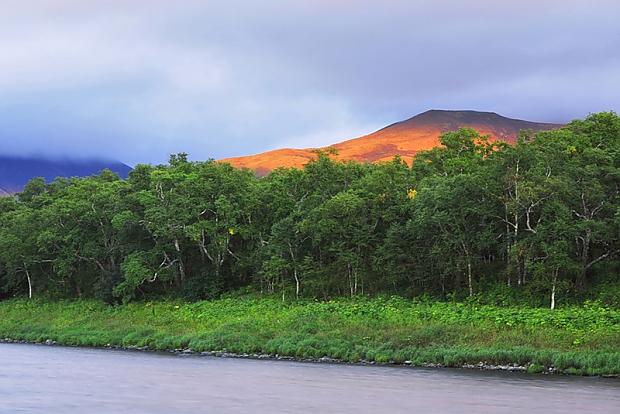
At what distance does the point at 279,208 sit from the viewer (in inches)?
2532

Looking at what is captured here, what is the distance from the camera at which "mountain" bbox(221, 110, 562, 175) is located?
10825 centimetres

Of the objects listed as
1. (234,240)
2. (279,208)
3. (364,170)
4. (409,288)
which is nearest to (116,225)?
(234,240)

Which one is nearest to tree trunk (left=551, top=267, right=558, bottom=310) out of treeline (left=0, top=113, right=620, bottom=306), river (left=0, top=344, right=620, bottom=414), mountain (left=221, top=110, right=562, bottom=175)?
treeline (left=0, top=113, right=620, bottom=306)

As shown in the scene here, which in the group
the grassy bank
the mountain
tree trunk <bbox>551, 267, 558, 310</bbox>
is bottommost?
the grassy bank

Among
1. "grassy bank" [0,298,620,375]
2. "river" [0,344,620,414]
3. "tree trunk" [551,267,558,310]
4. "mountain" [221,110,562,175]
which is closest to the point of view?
"river" [0,344,620,414]

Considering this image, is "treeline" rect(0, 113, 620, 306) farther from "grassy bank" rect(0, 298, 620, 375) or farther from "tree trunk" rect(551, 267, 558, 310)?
"grassy bank" rect(0, 298, 620, 375)


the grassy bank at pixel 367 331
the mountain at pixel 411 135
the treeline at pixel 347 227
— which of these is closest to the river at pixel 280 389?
the grassy bank at pixel 367 331

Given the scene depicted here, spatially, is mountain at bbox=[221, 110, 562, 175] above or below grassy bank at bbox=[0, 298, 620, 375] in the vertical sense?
above

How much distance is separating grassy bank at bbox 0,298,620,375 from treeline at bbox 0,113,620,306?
3.72 metres

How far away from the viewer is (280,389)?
28.6 m

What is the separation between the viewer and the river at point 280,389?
77.7 ft

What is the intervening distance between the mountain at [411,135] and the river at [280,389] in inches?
2794

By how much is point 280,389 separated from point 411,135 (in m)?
88.1

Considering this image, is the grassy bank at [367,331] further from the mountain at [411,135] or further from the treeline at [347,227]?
the mountain at [411,135]
